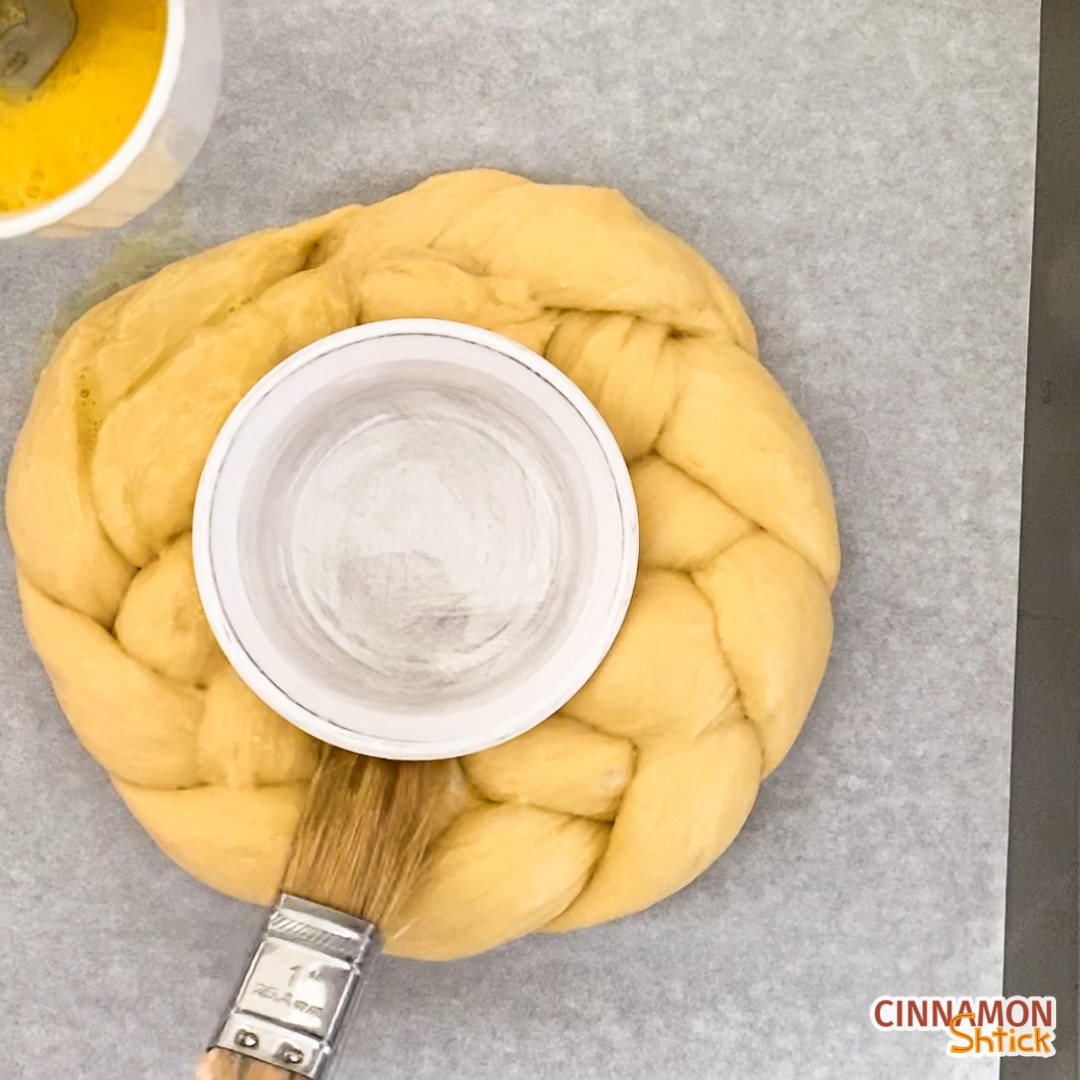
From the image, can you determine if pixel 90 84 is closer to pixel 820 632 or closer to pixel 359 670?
pixel 359 670

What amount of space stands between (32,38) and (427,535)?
0.36 m

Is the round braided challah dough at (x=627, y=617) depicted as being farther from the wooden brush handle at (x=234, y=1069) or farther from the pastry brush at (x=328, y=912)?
the wooden brush handle at (x=234, y=1069)

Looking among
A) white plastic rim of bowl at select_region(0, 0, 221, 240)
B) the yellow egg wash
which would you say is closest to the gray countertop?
white plastic rim of bowl at select_region(0, 0, 221, 240)

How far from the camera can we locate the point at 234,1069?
1.71 feet

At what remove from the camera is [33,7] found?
0.59m

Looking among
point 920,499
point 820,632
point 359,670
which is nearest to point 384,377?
point 359,670

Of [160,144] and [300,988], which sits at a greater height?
[160,144]

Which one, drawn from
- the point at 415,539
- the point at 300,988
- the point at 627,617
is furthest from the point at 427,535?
the point at 300,988

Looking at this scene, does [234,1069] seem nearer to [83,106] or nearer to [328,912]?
[328,912]

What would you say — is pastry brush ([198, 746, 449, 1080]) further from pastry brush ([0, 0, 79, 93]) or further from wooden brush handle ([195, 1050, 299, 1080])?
pastry brush ([0, 0, 79, 93])

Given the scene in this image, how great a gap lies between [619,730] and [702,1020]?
0.31 meters

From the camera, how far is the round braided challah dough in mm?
681

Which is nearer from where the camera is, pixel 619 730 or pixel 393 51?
pixel 619 730

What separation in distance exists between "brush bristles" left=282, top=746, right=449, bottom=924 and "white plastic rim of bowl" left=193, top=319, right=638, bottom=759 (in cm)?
4
